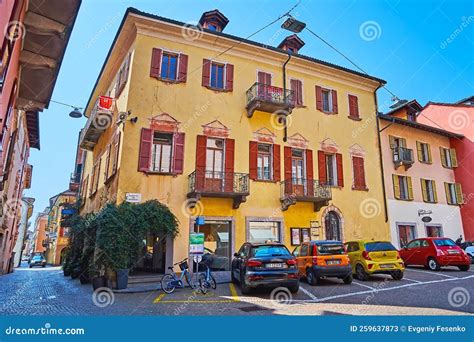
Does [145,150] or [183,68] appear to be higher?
[183,68]

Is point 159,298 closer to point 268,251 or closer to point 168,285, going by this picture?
point 168,285

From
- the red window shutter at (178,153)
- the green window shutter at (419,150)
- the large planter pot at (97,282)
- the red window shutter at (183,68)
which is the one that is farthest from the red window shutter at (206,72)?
the green window shutter at (419,150)

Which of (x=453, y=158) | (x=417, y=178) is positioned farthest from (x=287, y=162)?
(x=453, y=158)

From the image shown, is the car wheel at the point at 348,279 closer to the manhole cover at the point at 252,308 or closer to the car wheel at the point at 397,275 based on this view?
the car wheel at the point at 397,275

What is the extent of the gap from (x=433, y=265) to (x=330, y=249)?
694 centimetres

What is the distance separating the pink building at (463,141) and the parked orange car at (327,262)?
1768cm

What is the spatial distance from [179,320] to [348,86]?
18176mm

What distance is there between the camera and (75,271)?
14.9 metres

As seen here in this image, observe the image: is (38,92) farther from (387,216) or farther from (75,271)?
(387,216)

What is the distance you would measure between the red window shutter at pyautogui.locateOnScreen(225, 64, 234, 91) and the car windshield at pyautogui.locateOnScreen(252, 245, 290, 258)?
31.1 feet

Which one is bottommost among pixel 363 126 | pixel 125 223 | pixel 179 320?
pixel 179 320

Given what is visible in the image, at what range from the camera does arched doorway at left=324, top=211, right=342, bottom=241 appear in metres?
17.1

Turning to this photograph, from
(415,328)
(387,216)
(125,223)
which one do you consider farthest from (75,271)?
(387,216)

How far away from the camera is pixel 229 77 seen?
16.5 m
